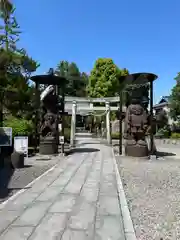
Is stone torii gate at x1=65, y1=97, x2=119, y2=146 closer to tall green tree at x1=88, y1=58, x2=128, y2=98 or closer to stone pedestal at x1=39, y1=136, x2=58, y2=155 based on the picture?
stone pedestal at x1=39, y1=136, x2=58, y2=155

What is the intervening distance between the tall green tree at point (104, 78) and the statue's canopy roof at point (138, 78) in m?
18.9

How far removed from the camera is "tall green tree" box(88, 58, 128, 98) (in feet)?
105

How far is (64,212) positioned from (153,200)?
1.87 m

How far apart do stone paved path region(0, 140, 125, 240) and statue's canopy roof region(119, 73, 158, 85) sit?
674 cm

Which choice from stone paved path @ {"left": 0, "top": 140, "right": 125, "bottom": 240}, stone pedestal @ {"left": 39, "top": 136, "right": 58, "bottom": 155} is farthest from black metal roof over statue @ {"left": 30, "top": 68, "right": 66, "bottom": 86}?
stone paved path @ {"left": 0, "top": 140, "right": 125, "bottom": 240}

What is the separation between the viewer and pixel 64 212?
419cm

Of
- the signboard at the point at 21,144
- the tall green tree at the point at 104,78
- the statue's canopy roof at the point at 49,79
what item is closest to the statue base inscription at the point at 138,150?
the signboard at the point at 21,144

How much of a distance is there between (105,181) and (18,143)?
4.86 m

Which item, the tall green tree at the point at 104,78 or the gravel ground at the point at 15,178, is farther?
the tall green tree at the point at 104,78

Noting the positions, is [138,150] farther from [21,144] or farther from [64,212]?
[64,212]

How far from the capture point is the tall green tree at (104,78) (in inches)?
1265

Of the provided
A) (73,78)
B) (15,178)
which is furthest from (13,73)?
(73,78)

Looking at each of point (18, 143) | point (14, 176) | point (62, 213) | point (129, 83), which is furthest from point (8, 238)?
point (129, 83)

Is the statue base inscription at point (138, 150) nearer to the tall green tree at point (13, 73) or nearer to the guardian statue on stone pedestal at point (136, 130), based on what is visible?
the guardian statue on stone pedestal at point (136, 130)
